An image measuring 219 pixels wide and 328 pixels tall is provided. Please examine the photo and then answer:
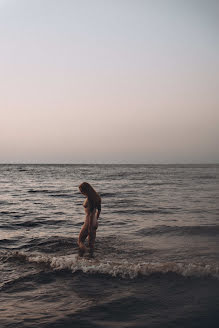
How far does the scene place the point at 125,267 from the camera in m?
6.24

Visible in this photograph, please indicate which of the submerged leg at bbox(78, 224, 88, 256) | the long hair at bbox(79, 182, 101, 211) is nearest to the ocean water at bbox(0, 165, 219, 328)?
the submerged leg at bbox(78, 224, 88, 256)

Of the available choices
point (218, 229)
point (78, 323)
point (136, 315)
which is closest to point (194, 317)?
point (136, 315)

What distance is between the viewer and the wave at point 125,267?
5945 millimetres

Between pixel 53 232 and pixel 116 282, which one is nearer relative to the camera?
pixel 116 282

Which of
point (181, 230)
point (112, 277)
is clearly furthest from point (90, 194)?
point (181, 230)

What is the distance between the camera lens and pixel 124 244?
8.73 meters

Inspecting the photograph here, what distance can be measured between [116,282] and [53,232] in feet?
17.4

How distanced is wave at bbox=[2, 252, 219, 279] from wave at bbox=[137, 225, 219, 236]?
3638 mm

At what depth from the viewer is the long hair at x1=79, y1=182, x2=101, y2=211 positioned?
7594 millimetres

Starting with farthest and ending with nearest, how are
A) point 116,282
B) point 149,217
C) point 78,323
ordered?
point 149,217 < point 116,282 < point 78,323

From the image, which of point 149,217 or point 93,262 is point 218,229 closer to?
point 149,217

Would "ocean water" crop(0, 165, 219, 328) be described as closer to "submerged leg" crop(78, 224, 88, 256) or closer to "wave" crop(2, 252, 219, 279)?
"wave" crop(2, 252, 219, 279)

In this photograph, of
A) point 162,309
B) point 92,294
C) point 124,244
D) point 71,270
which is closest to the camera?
point 162,309

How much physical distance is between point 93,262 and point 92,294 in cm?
156
